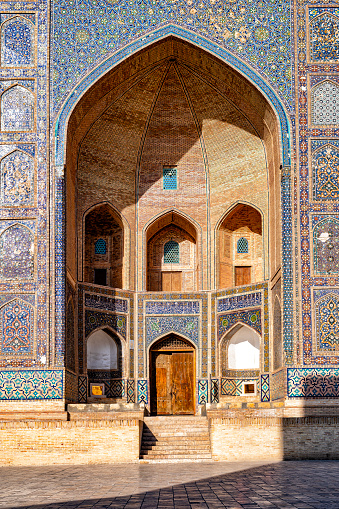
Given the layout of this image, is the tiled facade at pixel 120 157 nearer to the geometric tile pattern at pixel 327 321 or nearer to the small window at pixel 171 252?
the geometric tile pattern at pixel 327 321

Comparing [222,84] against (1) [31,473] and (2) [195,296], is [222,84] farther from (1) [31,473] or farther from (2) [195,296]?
(1) [31,473]

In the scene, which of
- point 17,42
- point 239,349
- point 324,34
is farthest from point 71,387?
point 324,34

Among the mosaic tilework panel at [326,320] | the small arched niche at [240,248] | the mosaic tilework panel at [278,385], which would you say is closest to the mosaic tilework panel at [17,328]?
the mosaic tilework panel at [278,385]

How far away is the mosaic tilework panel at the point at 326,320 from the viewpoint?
39.8 feet

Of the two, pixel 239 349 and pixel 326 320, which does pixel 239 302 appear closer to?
pixel 239 349

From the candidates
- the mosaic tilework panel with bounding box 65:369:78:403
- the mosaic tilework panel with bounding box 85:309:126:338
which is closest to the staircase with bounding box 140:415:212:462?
the mosaic tilework panel with bounding box 65:369:78:403

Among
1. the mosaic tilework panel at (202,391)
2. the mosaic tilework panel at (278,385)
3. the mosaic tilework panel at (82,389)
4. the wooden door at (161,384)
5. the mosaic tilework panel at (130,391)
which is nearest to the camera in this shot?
the mosaic tilework panel at (278,385)

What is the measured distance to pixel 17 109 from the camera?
12844mm

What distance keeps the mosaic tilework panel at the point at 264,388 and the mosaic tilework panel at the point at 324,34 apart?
18.8 feet

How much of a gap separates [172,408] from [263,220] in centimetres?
409

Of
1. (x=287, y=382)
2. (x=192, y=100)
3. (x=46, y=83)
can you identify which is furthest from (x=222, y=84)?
(x=287, y=382)

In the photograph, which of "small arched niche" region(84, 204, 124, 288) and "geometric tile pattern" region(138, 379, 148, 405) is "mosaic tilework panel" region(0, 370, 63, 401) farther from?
"small arched niche" region(84, 204, 124, 288)

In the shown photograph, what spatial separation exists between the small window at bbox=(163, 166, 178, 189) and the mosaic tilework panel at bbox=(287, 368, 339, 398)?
5133mm

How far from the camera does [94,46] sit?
1294 centimetres
